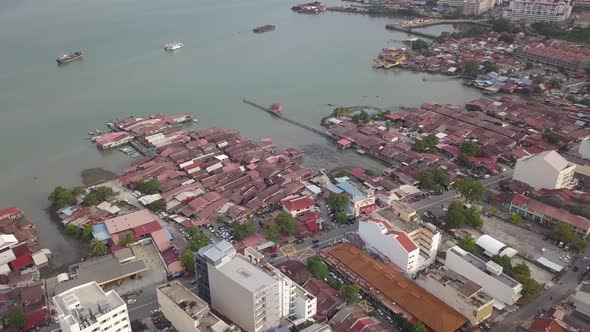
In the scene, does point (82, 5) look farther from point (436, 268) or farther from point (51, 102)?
point (436, 268)

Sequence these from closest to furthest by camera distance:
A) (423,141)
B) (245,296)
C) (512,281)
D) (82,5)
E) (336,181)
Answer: (245,296) → (512,281) → (336,181) → (423,141) → (82,5)

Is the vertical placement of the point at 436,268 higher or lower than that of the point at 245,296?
lower

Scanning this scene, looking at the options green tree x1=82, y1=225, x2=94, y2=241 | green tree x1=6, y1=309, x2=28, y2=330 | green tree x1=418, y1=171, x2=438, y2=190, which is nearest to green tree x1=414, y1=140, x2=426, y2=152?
green tree x1=418, y1=171, x2=438, y2=190

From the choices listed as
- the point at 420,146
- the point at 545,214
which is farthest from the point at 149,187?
the point at 545,214

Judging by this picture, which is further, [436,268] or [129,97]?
[129,97]

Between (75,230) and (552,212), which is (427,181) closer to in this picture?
(552,212)

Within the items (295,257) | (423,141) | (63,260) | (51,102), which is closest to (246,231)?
(295,257)

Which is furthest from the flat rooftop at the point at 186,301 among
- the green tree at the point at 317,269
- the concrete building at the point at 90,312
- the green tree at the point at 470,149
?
the green tree at the point at 470,149
